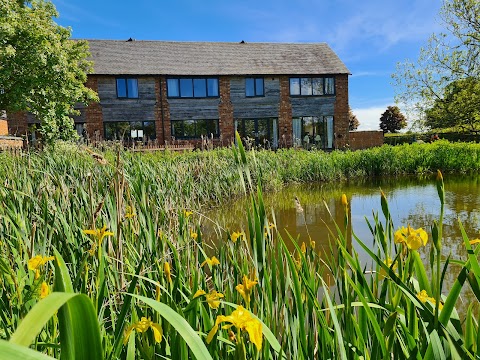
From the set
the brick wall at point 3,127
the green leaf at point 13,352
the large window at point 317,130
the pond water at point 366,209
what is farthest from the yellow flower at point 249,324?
the large window at point 317,130

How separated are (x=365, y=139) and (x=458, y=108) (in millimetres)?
4961

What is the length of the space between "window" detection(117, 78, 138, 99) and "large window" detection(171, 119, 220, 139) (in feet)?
8.05

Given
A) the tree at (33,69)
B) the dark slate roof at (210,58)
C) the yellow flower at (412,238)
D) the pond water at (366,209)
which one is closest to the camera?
the yellow flower at (412,238)

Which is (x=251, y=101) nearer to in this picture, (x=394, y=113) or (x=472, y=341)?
(x=472, y=341)

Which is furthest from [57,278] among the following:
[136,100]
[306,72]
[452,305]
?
[306,72]

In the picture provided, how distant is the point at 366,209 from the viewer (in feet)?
23.1

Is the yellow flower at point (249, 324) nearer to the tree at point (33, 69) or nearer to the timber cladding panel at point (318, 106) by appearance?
the tree at point (33, 69)

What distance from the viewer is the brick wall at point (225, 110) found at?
63.3ft

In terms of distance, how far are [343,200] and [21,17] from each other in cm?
1432

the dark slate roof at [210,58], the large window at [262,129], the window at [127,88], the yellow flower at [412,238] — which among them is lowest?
the yellow flower at [412,238]

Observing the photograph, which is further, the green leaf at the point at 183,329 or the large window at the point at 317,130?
the large window at the point at 317,130

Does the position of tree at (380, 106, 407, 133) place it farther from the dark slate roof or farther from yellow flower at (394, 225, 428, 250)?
yellow flower at (394, 225, 428, 250)

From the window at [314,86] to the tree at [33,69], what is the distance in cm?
1209

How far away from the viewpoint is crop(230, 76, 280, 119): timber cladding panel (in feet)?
63.9
